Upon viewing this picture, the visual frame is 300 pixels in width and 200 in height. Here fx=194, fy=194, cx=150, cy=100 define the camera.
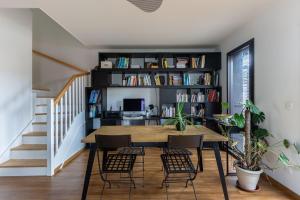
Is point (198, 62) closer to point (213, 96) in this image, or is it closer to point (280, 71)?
point (213, 96)

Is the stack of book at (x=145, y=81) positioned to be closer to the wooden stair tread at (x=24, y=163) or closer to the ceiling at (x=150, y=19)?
the ceiling at (x=150, y=19)

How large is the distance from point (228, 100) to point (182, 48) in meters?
1.71

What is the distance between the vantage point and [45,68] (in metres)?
4.93

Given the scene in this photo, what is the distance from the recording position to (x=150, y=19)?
3.08 metres

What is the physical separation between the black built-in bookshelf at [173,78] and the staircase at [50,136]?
553mm

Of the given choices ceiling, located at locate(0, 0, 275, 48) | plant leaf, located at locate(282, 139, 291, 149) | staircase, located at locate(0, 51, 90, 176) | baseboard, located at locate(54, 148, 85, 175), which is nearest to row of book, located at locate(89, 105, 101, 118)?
staircase, located at locate(0, 51, 90, 176)

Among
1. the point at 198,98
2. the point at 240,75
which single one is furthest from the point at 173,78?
the point at 240,75

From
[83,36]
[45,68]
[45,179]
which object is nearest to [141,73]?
[83,36]

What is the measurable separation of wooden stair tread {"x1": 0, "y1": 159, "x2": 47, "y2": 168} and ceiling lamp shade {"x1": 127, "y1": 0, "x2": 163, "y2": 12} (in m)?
2.70

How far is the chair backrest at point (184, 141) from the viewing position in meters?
1.98

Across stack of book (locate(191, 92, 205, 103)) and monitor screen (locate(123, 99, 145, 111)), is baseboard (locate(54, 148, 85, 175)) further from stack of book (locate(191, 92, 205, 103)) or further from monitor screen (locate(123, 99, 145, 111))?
stack of book (locate(191, 92, 205, 103))

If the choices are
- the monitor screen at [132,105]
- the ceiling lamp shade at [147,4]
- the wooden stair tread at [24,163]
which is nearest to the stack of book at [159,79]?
the monitor screen at [132,105]

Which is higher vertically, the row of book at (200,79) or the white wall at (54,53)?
the white wall at (54,53)

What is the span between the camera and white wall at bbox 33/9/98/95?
4.91 metres
